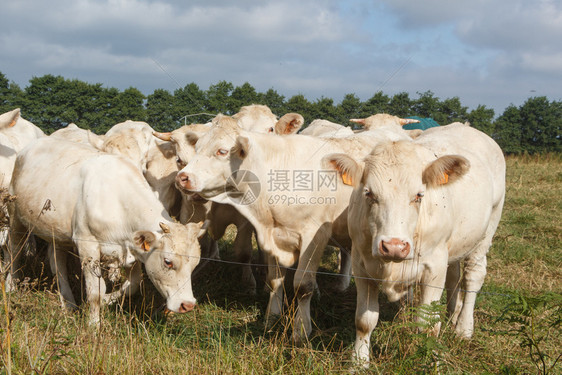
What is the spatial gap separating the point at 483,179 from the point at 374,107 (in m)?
21.5

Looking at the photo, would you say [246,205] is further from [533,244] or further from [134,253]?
[533,244]

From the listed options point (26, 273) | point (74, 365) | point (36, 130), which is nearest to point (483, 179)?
point (74, 365)

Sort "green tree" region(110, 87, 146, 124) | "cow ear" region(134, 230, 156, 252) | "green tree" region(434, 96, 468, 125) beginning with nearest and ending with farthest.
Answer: "cow ear" region(134, 230, 156, 252) → "green tree" region(110, 87, 146, 124) → "green tree" region(434, 96, 468, 125)

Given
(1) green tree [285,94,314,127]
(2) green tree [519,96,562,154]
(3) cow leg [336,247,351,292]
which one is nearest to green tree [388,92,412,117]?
(1) green tree [285,94,314,127]

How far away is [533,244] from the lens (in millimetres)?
8242

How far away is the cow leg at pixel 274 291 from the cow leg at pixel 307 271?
30 cm

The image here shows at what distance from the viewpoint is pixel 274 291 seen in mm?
5703

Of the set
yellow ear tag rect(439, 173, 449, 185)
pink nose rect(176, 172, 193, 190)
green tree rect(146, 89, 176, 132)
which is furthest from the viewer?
green tree rect(146, 89, 176, 132)

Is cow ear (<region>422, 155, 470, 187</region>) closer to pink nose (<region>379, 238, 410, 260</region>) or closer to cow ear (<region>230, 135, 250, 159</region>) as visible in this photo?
pink nose (<region>379, 238, 410, 260</region>)

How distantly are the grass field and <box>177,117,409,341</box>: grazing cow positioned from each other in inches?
22.9

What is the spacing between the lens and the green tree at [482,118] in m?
43.6

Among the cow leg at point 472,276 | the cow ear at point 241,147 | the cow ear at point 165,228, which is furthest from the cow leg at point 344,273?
the cow ear at point 165,228

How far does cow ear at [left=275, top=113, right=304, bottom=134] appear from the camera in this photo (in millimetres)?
6879

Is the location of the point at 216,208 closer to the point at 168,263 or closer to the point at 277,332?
the point at 168,263
